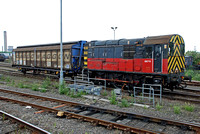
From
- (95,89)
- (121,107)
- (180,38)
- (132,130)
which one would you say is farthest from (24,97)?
(180,38)

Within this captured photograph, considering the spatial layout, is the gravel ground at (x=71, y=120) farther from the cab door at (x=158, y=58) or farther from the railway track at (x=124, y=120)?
the cab door at (x=158, y=58)

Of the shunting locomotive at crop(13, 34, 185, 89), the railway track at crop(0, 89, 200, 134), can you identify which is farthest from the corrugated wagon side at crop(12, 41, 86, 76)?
the railway track at crop(0, 89, 200, 134)

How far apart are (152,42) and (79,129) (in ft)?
25.4

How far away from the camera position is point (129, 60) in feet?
41.2

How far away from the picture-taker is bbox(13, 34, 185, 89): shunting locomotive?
11.0 meters

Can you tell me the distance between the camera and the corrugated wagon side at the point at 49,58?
16.9 metres

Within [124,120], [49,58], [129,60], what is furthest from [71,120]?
[49,58]

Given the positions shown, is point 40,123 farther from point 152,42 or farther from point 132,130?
point 152,42

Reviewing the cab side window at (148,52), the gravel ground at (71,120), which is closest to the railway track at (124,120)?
the gravel ground at (71,120)

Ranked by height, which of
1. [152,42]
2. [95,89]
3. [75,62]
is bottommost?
[95,89]

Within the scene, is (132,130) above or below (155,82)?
below

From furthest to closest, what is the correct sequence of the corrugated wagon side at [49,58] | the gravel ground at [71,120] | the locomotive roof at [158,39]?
1. the corrugated wagon side at [49,58]
2. the locomotive roof at [158,39]
3. the gravel ground at [71,120]

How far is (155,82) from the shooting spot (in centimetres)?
1123

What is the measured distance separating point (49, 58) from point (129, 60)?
32.9 ft
